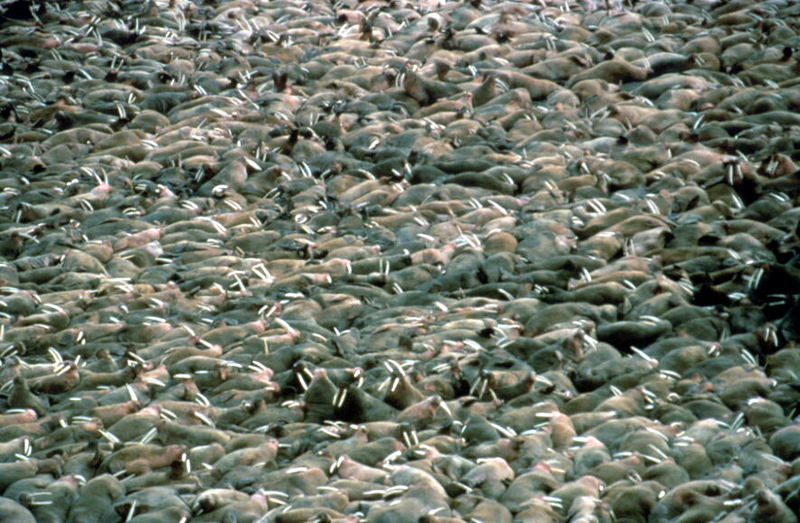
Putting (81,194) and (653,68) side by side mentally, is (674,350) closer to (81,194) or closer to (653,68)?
(653,68)

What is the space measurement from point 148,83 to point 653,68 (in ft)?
14.6

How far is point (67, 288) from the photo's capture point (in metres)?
8.27

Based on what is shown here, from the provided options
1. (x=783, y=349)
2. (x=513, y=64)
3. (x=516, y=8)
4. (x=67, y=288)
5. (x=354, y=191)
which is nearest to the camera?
(x=783, y=349)

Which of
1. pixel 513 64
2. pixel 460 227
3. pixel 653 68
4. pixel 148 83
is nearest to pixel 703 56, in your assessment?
pixel 653 68

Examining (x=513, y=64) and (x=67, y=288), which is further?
(x=513, y=64)

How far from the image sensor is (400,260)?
8.29m

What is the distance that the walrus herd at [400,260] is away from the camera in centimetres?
610

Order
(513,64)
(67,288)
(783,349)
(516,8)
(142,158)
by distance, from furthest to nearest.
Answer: (516,8), (513,64), (142,158), (67,288), (783,349)

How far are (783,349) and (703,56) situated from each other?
4194 millimetres

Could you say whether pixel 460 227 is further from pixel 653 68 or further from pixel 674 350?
pixel 653 68

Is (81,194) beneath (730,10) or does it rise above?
beneath

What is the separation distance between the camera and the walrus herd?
6102 mm

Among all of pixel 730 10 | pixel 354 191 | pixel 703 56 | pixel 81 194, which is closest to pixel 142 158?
pixel 81 194

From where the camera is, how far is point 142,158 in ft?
32.7
